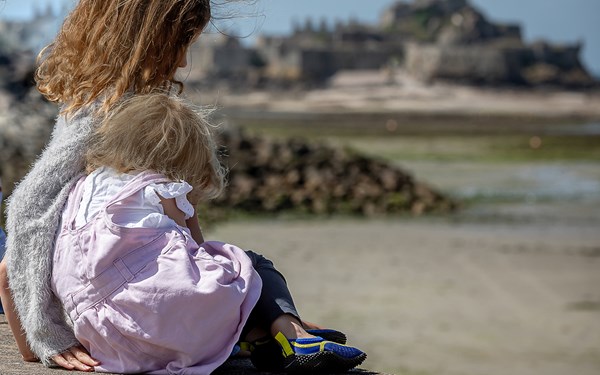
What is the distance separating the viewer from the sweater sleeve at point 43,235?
3166mm

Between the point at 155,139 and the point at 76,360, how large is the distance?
2.19 feet

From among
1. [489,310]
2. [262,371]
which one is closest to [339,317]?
[489,310]

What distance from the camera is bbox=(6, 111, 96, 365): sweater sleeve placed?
125 inches

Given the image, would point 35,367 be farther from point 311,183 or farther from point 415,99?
point 415,99

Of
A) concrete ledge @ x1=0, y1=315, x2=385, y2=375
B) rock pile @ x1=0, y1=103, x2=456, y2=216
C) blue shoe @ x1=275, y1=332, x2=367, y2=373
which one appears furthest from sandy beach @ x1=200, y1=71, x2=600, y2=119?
blue shoe @ x1=275, y1=332, x2=367, y2=373

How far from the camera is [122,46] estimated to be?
3.25m

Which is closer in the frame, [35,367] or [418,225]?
[35,367]

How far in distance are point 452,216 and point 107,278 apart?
14732 millimetres

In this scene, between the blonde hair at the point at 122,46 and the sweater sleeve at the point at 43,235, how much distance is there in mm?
102

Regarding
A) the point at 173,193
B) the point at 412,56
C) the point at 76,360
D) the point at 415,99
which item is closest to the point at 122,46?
the point at 173,193

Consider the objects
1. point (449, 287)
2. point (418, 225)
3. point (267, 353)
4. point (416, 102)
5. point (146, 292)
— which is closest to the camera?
point (146, 292)

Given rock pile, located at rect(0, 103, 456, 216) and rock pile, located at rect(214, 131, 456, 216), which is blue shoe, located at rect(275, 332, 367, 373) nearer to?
rock pile, located at rect(0, 103, 456, 216)

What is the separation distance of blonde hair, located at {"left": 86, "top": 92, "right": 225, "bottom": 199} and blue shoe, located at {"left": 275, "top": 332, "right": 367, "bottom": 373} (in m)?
0.54

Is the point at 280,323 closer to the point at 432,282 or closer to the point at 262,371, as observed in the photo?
the point at 262,371
